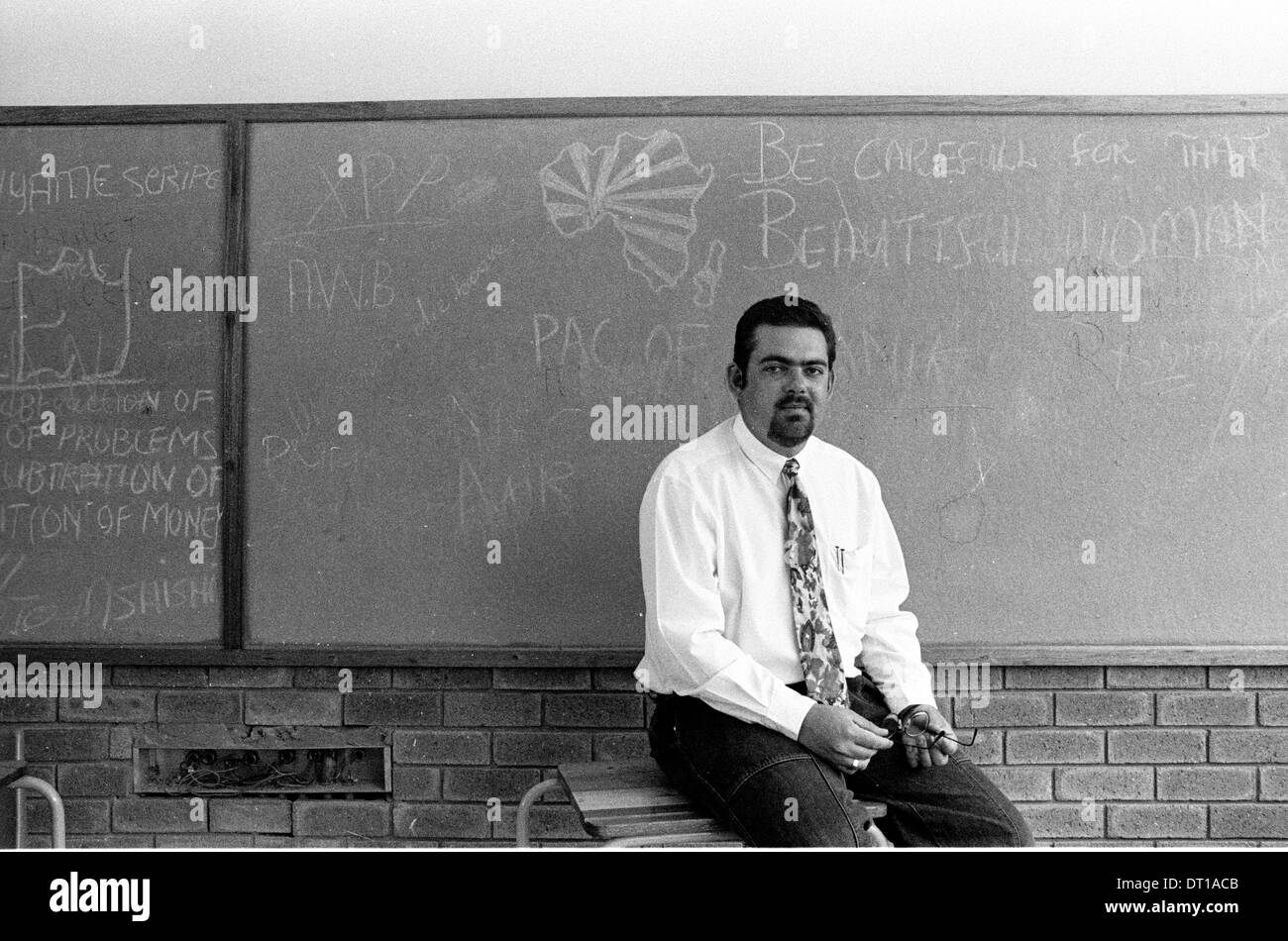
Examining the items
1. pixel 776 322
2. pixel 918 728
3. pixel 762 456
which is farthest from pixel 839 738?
pixel 776 322

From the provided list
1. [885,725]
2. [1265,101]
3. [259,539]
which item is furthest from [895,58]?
[259,539]

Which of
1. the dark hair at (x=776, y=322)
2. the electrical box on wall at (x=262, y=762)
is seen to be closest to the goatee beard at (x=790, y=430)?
the dark hair at (x=776, y=322)

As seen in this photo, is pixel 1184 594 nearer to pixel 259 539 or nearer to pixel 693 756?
pixel 693 756

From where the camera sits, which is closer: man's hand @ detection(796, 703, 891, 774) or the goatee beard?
man's hand @ detection(796, 703, 891, 774)

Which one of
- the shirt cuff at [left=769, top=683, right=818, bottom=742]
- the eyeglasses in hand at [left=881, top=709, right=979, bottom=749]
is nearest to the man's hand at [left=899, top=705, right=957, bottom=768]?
the eyeglasses in hand at [left=881, top=709, right=979, bottom=749]

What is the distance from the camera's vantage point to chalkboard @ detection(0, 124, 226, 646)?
2650mm

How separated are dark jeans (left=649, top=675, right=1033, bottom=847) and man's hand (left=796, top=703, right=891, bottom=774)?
0.06 feet

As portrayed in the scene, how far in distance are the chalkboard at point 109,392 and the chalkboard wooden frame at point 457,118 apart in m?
0.03

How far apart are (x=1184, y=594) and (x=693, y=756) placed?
53.3 inches

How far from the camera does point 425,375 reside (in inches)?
104

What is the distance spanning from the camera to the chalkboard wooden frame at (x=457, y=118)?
260 centimetres

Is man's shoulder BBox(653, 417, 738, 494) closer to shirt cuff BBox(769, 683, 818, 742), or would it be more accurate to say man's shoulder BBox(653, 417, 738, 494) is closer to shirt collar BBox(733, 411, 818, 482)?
shirt collar BBox(733, 411, 818, 482)

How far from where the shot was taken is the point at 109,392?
266cm

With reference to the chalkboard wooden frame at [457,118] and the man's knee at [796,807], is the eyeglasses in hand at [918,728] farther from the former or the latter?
the chalkboard wooden frame at [457,118]
